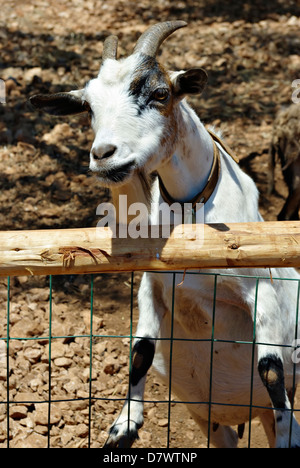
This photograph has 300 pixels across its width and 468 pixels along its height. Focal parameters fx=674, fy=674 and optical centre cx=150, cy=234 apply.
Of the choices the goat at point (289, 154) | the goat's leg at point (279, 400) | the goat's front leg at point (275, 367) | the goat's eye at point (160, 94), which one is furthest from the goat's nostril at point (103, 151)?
the goat at point (289, 154)

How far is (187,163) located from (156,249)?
1.07 meters

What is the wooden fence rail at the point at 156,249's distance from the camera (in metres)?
2.74

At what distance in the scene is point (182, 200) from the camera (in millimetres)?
3803

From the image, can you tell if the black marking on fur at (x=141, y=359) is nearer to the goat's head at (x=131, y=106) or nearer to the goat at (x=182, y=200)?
the goat at (x=182, y=200)

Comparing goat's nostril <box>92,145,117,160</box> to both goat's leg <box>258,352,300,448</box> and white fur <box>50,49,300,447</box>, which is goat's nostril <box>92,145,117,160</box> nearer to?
white fur <box>50,49,300,447</box>

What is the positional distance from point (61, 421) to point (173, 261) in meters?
2.72

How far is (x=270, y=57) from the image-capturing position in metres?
11.1

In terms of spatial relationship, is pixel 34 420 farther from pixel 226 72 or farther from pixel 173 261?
pixel 226 72

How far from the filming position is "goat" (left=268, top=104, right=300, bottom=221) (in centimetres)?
839

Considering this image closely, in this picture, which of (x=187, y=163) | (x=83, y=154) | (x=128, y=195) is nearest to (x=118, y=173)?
(x=128, y=195)

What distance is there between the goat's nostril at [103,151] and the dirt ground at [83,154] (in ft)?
2.67

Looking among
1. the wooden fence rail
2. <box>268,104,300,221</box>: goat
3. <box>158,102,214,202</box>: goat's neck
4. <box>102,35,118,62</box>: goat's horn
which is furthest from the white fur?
<box>268,104,300,221</box>: goat

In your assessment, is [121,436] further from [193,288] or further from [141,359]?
[193,288]
